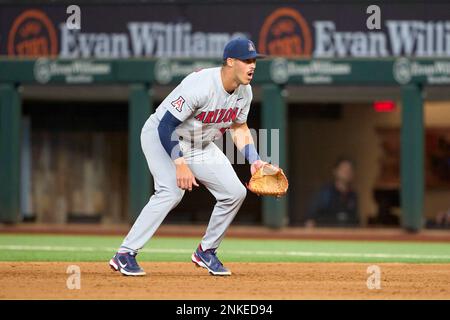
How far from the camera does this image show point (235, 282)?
805cm

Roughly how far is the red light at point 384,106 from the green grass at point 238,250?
2.77 meters

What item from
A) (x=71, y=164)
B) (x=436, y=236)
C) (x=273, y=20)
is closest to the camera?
(x=436, y=236)

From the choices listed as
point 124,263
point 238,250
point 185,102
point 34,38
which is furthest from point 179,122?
point 34,38

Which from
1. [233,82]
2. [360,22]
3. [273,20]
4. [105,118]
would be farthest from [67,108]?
[233,82]

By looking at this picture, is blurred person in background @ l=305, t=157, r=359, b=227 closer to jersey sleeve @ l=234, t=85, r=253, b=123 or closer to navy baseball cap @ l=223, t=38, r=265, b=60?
jersey sleeve @ l=234, t=85, r=253, b=123

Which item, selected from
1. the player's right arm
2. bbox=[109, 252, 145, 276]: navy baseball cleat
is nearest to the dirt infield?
bbox=[109, 252, 145, 276]: navy baseball cleat

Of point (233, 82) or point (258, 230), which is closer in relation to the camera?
point (233, 82)

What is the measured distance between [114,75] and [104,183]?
79.8 inches

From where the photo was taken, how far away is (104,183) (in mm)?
17656

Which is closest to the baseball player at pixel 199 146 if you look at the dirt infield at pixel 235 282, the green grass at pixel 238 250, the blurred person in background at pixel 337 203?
the dirt infield at pixel 235 282

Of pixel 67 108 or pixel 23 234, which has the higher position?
pixel 67 108

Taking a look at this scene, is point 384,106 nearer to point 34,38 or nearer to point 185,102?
point 34,38

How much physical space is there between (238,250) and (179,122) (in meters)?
4.86

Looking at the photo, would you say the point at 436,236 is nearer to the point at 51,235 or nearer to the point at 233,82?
the point at 51,235
